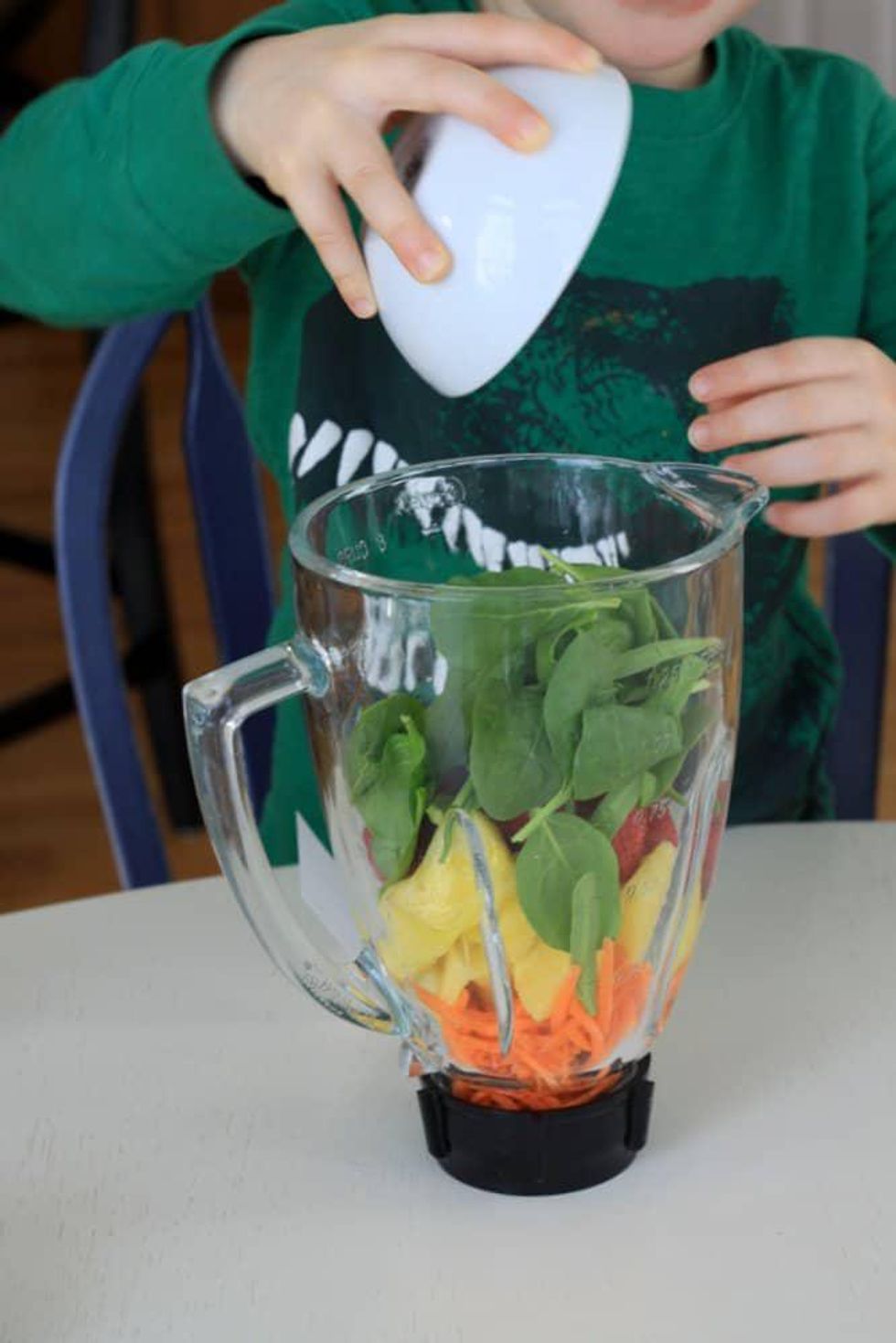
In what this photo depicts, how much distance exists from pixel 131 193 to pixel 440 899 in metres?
0.37

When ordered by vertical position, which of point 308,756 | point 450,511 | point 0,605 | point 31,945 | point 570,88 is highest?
point 570,88

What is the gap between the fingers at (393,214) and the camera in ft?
1.65

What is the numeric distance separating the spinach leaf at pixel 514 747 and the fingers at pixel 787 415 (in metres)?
0.22

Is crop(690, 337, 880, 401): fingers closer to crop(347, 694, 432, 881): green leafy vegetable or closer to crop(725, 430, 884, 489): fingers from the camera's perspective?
crop(725, 430, 884, 489): fingers

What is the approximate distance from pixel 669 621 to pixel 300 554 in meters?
0.09

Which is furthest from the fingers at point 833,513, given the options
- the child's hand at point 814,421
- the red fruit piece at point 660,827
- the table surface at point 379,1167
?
the red fruit piece at point 660,827

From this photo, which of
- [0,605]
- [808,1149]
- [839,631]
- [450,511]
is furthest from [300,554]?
A: [0,605]

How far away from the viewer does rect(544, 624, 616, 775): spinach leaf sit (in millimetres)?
425

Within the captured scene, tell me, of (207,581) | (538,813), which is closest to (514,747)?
(538,813)

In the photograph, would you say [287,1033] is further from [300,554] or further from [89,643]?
[89,643]

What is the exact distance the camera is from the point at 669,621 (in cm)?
44

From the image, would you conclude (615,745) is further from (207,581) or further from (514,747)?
(207,581)

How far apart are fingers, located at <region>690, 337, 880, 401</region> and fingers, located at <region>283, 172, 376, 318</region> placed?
0.44 feet

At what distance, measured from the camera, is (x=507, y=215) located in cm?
49
